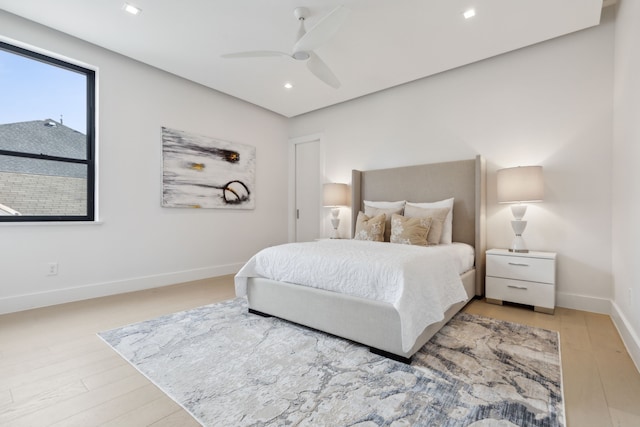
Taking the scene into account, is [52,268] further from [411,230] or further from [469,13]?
[469,13]

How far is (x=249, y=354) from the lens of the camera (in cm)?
194

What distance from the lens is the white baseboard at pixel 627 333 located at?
5.90 ft

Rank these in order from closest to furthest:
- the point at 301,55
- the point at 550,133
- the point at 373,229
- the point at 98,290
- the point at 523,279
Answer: the point at 301,55 < the point at 523,279 < the point at 550,133 < the point at 98,290 < the point at 373,229

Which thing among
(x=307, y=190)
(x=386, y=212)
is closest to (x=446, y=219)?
(x=386, y=212)

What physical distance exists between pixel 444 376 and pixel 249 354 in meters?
1.19

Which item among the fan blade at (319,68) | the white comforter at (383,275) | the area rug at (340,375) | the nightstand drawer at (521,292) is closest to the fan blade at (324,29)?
the fan blade at (319,68)

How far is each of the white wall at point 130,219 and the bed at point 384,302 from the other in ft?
5.50

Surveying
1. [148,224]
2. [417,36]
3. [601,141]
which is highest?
[417,36]

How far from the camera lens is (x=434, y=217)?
3.21 m

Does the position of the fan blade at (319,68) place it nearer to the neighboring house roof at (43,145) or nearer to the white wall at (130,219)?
the white wall at (130,219)

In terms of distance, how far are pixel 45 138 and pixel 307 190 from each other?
3.40 metres

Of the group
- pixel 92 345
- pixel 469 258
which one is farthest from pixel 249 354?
pixel 469 258

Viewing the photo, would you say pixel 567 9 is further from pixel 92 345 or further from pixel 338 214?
pixel 92 345

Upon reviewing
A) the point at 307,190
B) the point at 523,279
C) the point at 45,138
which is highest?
the point at 45,138
